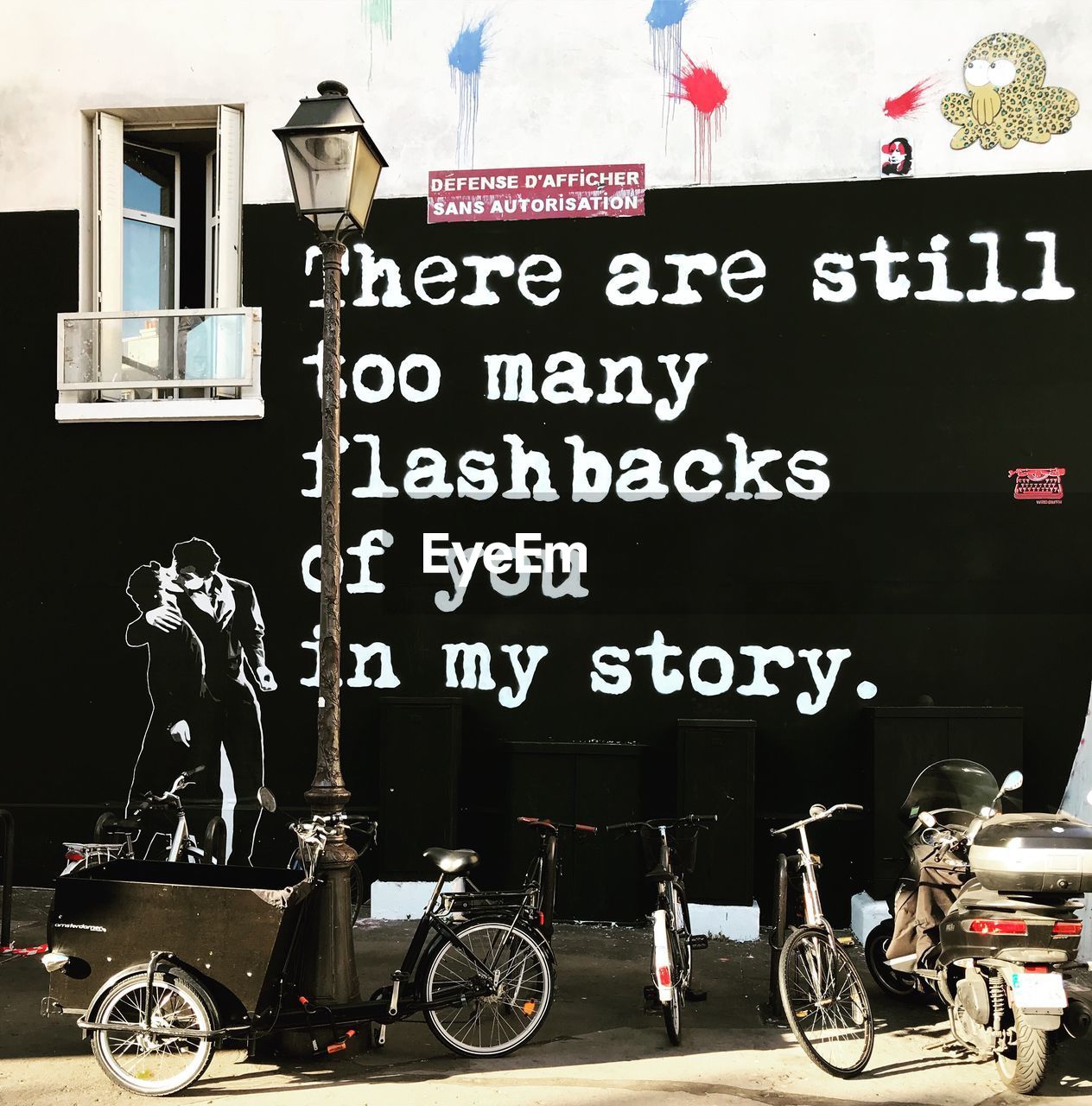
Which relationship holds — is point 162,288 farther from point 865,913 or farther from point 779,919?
point 865,913

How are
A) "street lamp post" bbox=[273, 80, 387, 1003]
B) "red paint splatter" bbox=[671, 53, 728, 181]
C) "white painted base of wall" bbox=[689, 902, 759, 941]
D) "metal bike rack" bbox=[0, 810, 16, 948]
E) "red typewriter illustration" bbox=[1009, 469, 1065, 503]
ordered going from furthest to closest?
"red paint splatter" bbox=[671, 53, 728, 181]
"red typewriter illustration" bbox=[1009, 469, 1065, 503]
"white painted base of wall" bbox=[689, 902, 759, 941]
"metal bike rack" bbox=[0, 810, 16, 948]
"street lamp post" bbox=[273, 80, 387, 1003]

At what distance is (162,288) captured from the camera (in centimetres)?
925

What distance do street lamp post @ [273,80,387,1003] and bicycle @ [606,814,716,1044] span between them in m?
1.34

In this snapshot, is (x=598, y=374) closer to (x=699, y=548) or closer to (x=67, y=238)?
(x=699, y=548)

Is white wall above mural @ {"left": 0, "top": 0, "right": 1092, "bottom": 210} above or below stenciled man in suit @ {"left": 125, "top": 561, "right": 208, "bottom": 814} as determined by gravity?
above

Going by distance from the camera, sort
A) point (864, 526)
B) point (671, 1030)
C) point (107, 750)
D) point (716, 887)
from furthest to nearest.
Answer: point (107, 750), point (864, 526), point (716, 887), point (671, 1030)

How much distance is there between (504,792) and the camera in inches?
318

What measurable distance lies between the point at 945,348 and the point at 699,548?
6.99ft

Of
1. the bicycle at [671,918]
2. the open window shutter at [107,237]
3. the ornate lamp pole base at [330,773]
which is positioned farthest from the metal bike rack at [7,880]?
the bicycle at [671,918]

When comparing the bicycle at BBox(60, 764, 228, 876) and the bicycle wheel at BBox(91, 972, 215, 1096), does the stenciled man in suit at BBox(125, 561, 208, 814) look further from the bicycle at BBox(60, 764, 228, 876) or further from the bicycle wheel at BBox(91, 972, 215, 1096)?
the bicycle wheel at BBox(91, 972, 215, 1096)

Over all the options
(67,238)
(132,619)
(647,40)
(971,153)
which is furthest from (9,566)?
(971,153)

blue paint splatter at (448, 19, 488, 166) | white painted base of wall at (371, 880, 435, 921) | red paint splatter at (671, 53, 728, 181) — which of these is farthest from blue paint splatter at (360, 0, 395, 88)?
white painted base of wall at (371, 880, 435, 921)

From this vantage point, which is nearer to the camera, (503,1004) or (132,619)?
(503,1004)

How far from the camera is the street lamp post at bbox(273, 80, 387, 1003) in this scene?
5320mm
